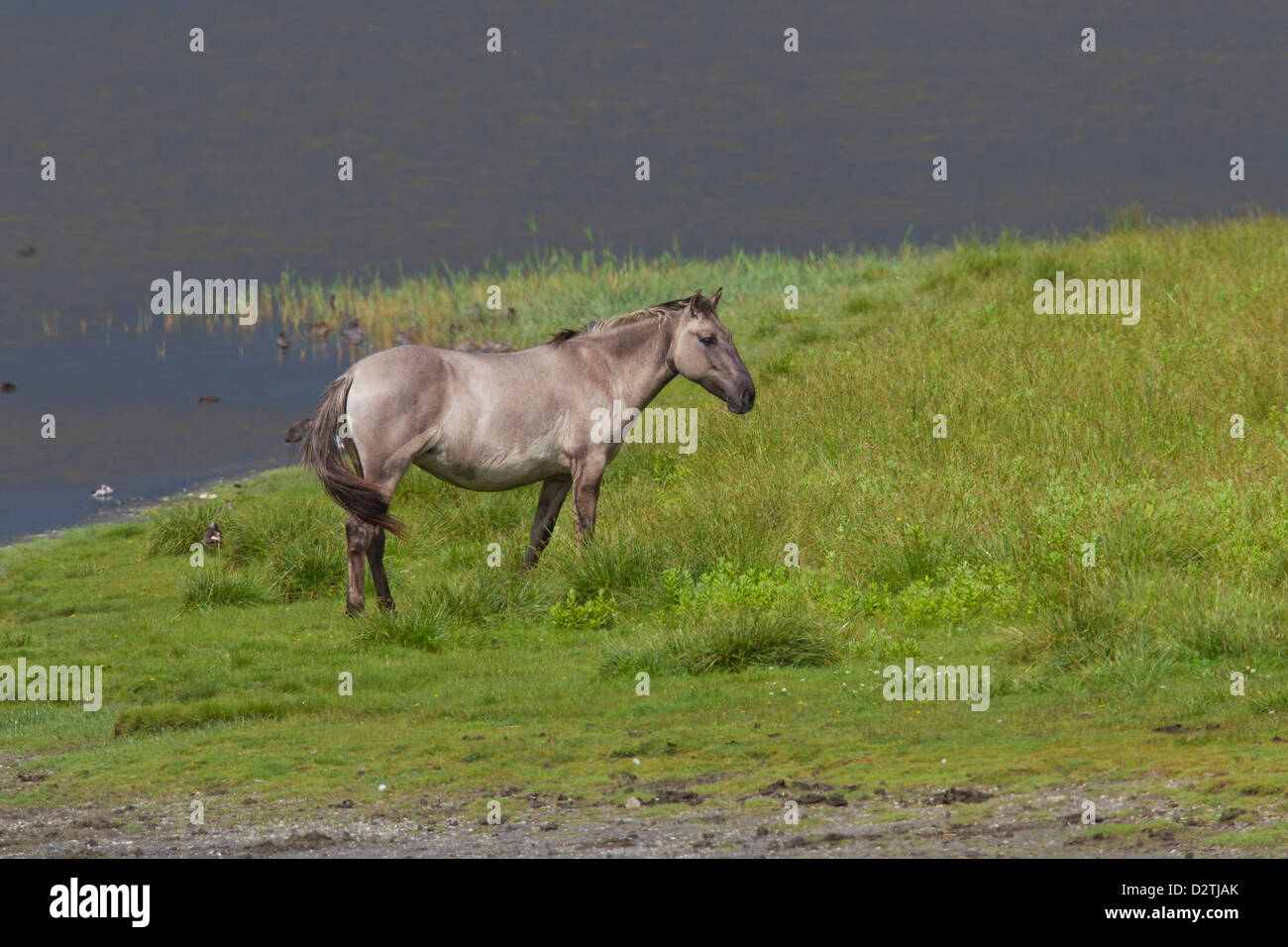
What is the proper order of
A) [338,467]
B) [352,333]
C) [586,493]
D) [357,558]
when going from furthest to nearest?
[352,333]
[586,493]
[357,558]
[338,467]

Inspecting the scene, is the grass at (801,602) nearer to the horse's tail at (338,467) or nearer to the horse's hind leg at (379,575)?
the horse's hind leg at (379,575)

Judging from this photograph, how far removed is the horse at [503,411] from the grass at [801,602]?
2.37ft

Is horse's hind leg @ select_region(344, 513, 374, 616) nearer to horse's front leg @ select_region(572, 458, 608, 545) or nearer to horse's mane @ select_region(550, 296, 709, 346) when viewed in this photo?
horse's front leg @ select_region(572, 458, 608, 545)

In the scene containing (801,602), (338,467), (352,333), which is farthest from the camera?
(352,333)

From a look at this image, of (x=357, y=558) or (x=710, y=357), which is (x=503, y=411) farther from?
(x=710, y=357)

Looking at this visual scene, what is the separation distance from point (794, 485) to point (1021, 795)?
8.59 meters

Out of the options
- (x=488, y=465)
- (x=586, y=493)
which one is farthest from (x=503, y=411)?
(x=586, y=493)

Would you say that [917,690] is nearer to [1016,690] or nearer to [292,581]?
[1016,690]

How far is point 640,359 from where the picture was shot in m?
15.9

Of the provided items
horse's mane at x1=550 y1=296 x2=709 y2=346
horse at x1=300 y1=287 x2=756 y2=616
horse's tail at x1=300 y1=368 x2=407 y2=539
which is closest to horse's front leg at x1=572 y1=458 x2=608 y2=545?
horse at x1=300 y1=287 x2=756 y2=616

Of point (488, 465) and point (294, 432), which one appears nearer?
point (488, 465)

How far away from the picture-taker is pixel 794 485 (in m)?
16.8

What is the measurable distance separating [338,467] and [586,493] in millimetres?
2396

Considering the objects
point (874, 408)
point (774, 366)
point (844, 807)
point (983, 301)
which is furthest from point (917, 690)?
point (983, 301)
